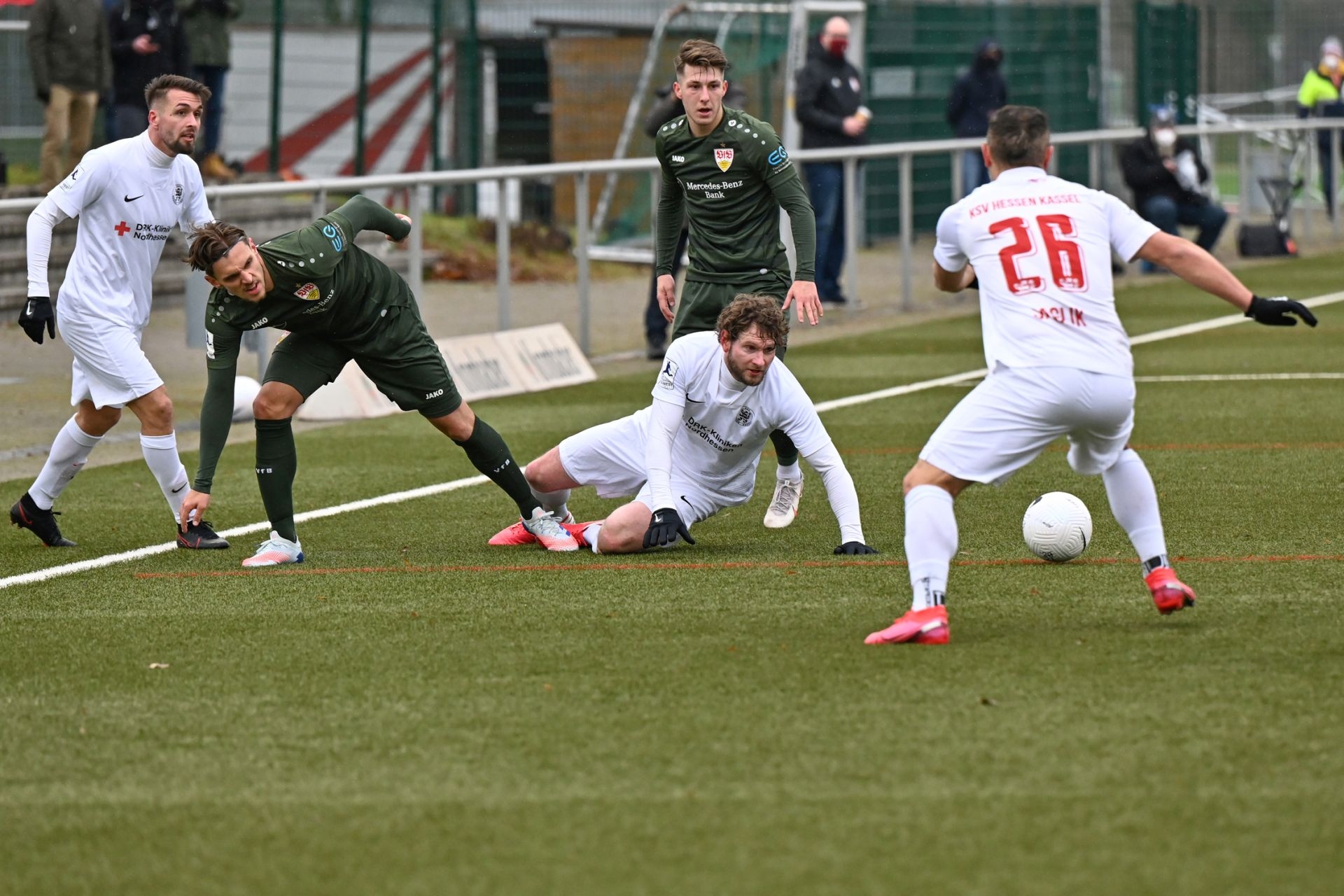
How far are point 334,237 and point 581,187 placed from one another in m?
7.25

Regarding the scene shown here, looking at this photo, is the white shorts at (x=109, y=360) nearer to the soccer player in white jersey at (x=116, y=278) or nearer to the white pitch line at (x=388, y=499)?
the soccer player in white jersey at (x=116, y=278)

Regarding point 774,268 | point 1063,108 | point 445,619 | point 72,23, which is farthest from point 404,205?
point 445,619

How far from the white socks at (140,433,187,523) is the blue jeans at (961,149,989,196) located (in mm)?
11084

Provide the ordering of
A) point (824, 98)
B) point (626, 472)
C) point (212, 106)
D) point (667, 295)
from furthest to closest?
point (212, 106) < point (824, 98) < point (667, 295) < point (626, 472)

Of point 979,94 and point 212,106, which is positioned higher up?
point 979,94

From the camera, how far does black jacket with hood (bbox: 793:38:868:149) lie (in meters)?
16.5

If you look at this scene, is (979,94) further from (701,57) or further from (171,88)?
(171,88)

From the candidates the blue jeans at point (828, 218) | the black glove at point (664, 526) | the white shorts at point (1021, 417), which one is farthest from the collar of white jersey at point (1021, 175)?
the blue jeans at point (828, 218)

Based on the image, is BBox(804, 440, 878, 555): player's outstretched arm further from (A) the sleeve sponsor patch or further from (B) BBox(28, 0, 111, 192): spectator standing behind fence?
(B) BBox(28, 0, 111, 192): spectator standing behind fence

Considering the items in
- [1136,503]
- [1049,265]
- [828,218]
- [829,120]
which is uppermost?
[829,120]

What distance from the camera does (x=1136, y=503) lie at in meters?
5.86

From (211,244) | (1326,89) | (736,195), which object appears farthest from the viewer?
(1326,89)

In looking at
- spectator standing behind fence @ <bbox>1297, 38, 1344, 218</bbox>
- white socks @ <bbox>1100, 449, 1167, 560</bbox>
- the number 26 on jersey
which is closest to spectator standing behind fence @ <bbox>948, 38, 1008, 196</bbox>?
spectator standing behind fence @ <bbox>1297, 38, 1344, 218</bbox>

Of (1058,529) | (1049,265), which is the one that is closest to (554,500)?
(1058,529)
